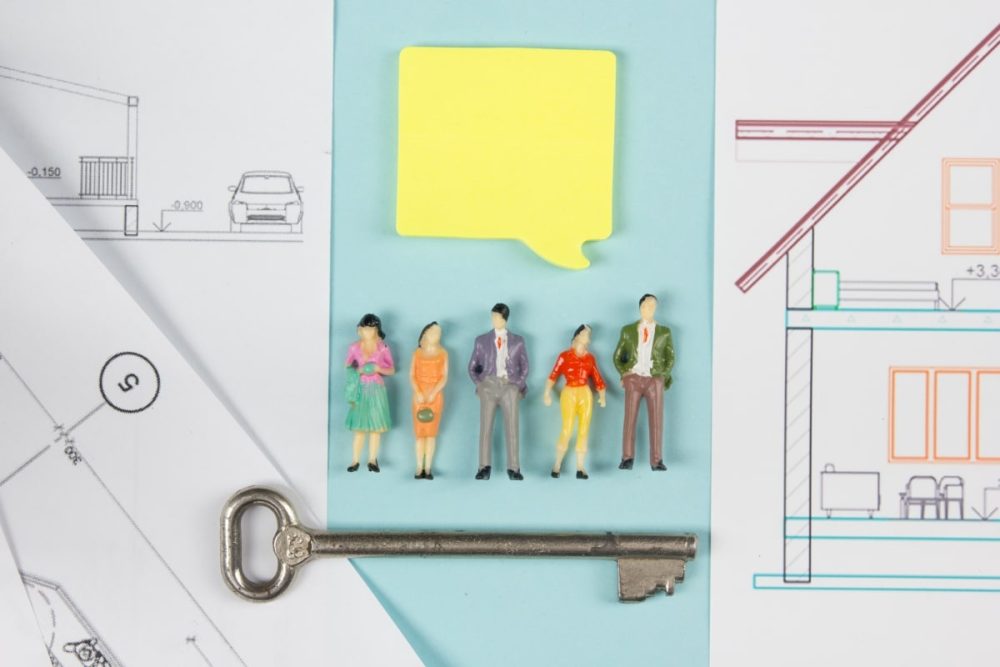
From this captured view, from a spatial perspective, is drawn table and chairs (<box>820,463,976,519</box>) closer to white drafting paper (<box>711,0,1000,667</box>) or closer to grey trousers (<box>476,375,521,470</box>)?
white drafting paper (<box>711,0,1000,667</box>)

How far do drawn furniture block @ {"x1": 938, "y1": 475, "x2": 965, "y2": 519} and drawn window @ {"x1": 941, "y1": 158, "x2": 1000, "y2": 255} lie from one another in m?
0.26

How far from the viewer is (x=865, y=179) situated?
113 cm

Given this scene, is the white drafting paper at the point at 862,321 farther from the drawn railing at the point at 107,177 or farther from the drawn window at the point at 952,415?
the drawn railing at the point at 107,177

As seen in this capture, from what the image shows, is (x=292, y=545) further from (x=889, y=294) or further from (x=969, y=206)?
(x=969, y=206)

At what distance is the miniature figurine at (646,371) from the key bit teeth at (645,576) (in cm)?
10

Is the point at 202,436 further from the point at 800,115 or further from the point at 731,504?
the point at 800,115

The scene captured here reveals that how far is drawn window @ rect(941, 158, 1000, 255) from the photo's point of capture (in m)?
1.13

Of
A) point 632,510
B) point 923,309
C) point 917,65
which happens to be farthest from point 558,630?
point 917,65

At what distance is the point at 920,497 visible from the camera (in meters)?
1.13

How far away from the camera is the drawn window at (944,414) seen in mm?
1128

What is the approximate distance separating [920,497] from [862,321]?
0.21 metres

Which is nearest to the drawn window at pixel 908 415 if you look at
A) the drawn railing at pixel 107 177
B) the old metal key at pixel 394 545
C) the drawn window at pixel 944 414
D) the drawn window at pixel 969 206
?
the drawn window at pixel 944 414

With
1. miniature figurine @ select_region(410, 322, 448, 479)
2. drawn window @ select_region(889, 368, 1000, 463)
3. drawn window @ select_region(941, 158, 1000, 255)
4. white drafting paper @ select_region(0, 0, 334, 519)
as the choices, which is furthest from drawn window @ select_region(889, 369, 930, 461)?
white drafting paper @ select_region(0, 0, 334, 519)

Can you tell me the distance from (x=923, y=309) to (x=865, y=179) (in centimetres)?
16
